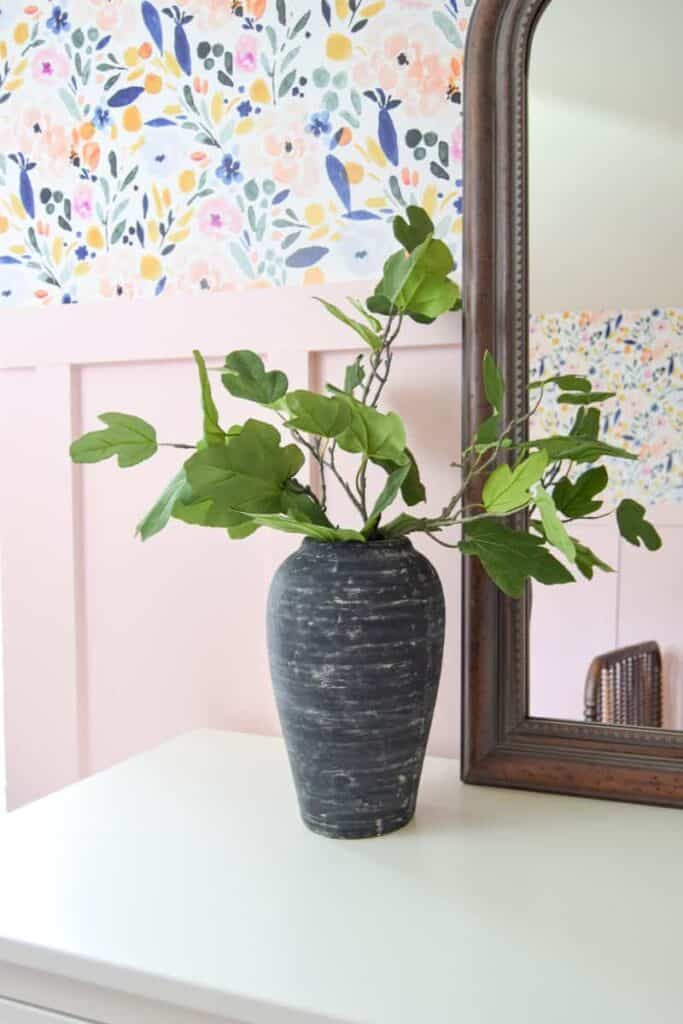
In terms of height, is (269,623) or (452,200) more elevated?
(452,200)

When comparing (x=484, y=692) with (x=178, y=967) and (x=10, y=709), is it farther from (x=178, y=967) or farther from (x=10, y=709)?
(x=10, y=709)

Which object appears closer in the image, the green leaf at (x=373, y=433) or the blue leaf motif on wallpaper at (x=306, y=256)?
the green leaf at (x=373, y=433)

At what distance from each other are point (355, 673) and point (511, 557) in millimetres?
Result: 187

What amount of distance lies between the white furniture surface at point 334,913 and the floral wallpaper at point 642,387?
14.4 inches

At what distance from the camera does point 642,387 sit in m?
1.08

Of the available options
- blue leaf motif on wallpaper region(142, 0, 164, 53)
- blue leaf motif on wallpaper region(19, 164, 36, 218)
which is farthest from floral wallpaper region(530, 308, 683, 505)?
blue leaf motif on wallpaper region(19, 164, 36, 218)

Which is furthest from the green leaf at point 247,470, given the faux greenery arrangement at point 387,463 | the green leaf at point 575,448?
the green leaf at point 575,448

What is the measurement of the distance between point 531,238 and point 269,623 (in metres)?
0.54

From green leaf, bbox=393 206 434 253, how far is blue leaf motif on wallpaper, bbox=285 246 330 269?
0.88ft

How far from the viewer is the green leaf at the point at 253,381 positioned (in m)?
0.95

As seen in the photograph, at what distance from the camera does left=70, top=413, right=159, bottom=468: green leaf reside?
988 mm

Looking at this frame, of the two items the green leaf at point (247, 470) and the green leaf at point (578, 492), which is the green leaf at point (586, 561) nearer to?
the green leaf at point (578, 492)

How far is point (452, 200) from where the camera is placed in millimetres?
1221

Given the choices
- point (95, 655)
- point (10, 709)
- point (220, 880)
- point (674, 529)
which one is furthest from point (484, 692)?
point (10, 709)
